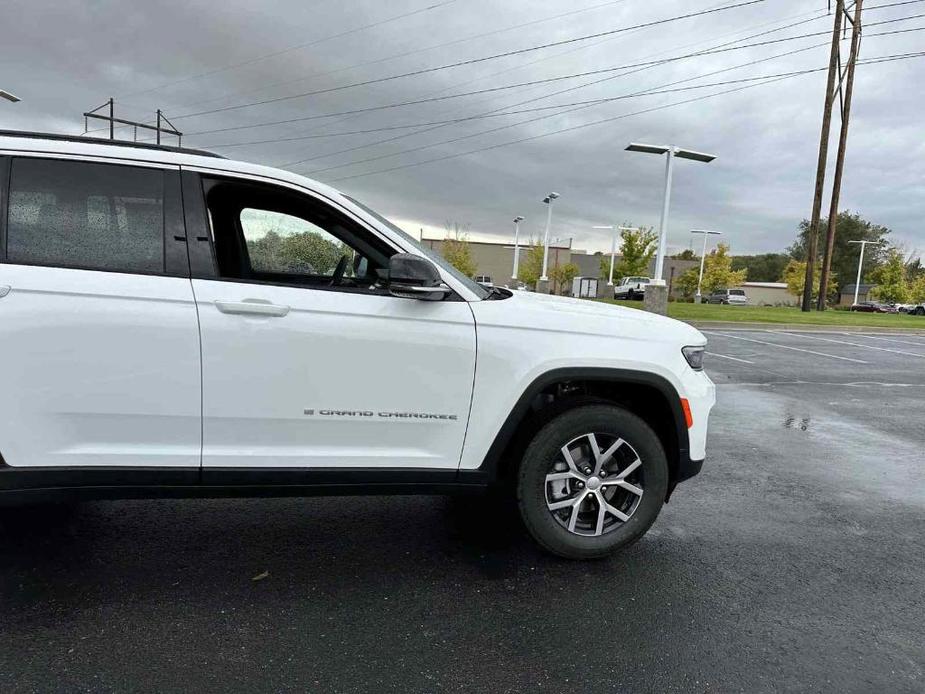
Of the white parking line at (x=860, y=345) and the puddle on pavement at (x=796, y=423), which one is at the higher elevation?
the white parking line at (x=860, y=345)

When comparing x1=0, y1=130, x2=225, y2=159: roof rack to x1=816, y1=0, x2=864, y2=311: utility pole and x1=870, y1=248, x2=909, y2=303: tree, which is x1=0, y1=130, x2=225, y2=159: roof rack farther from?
x1=870, y1=248, x2=909, y2=303: tree

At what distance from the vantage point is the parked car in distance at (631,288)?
44812mm

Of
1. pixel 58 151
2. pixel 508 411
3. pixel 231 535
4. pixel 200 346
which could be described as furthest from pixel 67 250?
pixel 508 411

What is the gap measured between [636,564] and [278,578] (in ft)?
6.07

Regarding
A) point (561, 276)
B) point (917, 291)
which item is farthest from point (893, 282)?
point (561, 276)

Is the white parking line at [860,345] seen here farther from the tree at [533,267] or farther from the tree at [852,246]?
the tree at [852,246]

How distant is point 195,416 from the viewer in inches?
107

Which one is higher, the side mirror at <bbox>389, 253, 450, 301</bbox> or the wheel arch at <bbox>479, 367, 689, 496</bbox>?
the side mirror at <bbox>389, 253, 450, 301</bbox>

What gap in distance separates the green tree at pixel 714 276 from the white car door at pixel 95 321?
65972 mm

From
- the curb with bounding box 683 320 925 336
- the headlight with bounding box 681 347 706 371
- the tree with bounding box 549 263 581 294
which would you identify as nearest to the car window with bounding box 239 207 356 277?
the headlight with bounding box 681 347 706 371

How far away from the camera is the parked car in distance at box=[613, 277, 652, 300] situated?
4481 cm

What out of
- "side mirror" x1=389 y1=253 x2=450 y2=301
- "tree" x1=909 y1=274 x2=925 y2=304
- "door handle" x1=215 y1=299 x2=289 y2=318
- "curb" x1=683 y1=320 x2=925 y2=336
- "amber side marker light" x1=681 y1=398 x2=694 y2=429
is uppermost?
"tree" x1=909 y1=274 x2=925 y2=304

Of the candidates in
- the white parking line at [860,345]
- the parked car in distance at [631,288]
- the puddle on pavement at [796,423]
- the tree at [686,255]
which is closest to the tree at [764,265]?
the tree at [686,255]

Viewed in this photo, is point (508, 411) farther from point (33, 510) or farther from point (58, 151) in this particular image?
point (33, 510)
